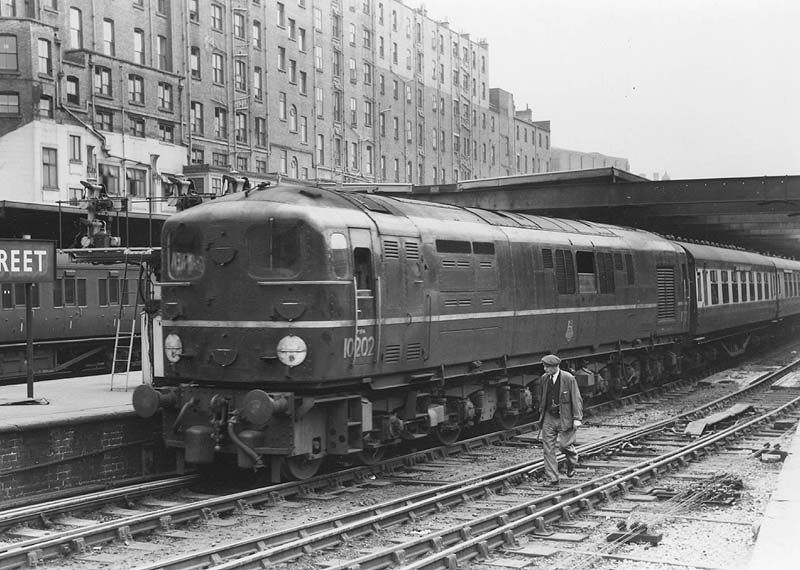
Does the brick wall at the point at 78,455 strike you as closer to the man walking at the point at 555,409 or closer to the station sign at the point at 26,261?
the station sign at the point at 26,261

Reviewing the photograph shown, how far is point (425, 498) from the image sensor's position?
36.9ft

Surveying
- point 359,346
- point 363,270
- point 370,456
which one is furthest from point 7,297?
Result: point 359,346

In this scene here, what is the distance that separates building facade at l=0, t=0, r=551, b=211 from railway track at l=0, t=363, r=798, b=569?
1814 cm

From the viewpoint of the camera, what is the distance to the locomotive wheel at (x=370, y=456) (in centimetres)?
1278

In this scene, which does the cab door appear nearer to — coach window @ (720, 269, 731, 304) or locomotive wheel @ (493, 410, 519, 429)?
locomotive wheel @ (493, 410, 519, 429)

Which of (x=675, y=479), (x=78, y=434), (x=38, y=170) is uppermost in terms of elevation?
(x=38, y=170)

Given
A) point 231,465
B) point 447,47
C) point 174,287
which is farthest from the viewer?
point 447,47

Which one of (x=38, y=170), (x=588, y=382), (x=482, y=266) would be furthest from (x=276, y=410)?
(x=38, y=170)

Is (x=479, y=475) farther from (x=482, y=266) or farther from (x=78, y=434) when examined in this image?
(x=78, y=434)

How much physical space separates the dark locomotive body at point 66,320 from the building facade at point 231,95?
334 cm

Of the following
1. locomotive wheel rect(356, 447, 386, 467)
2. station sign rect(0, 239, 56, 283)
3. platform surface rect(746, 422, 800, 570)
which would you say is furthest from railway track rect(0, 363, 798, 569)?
station sign rect(0, 239, 56, 283)

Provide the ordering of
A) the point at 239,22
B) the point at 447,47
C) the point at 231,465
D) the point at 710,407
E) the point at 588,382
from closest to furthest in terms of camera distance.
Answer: the point at 231,465
the point at 588,382
the point at 710,407
the point at 239,22
the point at 447,47

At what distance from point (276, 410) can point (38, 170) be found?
3493 cm

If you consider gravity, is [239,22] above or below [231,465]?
above
